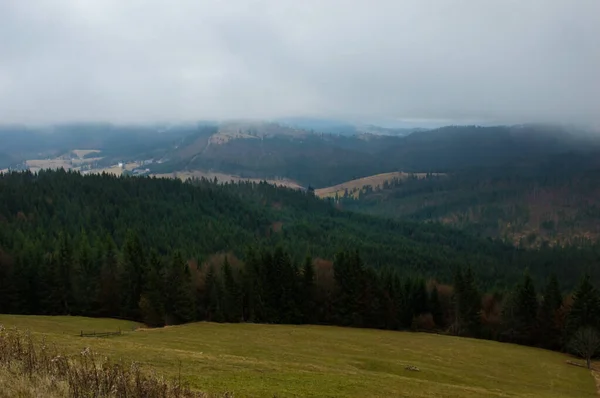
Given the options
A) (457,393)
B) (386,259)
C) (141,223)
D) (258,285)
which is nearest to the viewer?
(457,393)

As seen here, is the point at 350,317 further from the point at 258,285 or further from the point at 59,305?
the point at 59,305

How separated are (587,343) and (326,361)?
1881 inches

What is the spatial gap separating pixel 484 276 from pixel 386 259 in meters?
44.2

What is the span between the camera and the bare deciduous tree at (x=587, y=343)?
61844 millimetres

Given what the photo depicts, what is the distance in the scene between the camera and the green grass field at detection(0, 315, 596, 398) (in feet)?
90.5

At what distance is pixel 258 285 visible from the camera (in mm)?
81500

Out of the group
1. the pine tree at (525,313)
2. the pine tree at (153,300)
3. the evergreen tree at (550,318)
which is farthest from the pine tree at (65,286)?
the evergreen tree at (550,318)

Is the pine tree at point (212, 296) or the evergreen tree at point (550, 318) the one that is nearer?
the evergreen tree at point (550, 318)

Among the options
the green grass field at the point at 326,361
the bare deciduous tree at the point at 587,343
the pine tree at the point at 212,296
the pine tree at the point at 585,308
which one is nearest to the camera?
the green grass field at the point at 326,361

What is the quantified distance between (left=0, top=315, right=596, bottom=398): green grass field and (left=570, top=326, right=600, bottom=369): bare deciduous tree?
3.23 meters

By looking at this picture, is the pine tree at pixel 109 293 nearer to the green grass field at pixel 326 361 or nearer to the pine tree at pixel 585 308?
the green grass field at pixel 326 361

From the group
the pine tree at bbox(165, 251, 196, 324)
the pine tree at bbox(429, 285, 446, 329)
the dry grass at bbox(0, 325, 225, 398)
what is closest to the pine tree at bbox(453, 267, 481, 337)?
the pine tree at bbox(429, 285, 446, 329)

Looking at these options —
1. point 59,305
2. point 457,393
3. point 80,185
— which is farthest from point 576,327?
point 80,185

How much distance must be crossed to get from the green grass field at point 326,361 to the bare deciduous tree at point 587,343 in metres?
3.23
